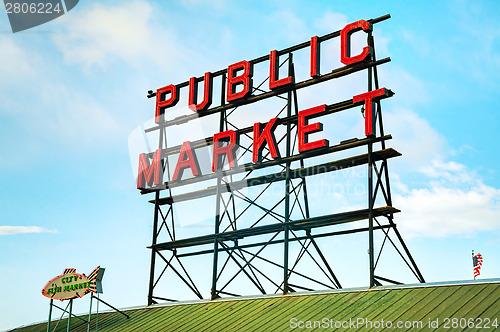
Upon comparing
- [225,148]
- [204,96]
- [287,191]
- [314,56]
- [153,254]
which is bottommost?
[153,254]

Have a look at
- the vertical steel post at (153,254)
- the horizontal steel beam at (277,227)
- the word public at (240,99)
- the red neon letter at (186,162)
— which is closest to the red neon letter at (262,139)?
the word public at (240,99)

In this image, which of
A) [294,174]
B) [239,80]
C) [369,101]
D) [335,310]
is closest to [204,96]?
[239,80]

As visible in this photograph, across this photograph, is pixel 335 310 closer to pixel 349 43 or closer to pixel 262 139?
pixel 262 139

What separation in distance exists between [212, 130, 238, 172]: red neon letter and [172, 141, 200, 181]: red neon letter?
126cm

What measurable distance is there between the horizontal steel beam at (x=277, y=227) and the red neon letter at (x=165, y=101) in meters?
7.10

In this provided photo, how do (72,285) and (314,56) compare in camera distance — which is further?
(314,56)

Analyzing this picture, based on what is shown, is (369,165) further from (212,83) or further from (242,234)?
(212,83)

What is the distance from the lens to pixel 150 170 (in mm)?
32125

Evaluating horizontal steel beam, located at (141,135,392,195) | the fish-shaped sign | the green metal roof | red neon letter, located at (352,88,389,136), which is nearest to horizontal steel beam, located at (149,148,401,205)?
horizontal steel beam, located at (141,135,392,195)

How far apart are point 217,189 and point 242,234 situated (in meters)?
3.05

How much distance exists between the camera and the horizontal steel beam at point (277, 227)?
2419cm

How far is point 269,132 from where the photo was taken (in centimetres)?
2823

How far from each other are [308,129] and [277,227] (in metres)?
4.42

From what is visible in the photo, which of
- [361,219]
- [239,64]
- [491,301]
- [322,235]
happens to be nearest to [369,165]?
[361,219]
